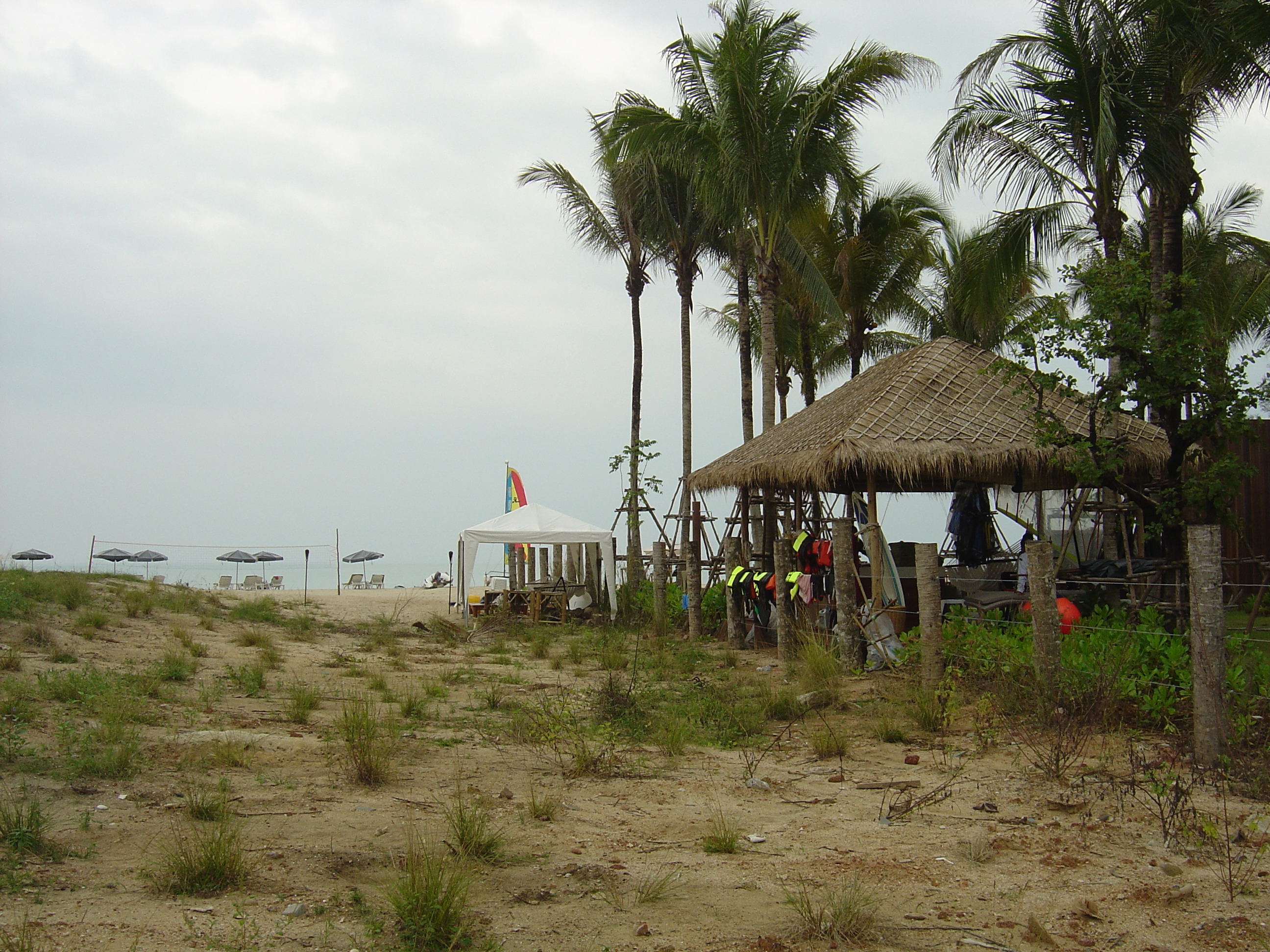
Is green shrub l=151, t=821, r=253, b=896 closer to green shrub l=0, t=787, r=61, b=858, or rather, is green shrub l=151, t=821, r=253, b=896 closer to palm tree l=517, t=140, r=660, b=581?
green shrub l=0, t=787, r=61, b=858

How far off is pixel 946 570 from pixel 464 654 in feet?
22.7

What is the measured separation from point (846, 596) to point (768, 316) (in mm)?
6929

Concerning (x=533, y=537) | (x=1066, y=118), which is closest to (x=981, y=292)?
(x=1066, y=118)

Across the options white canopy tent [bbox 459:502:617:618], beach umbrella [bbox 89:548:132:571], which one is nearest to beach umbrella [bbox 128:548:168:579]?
beach umbrella [bbox 89:548:132:571]

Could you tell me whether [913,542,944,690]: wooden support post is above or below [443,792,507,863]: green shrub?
above

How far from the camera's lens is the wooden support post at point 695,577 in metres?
15.7

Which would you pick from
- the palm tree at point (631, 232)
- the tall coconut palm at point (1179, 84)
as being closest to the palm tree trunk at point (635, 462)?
the palm tree at point (631, 232)

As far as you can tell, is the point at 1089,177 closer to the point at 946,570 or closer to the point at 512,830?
the point at 946,570

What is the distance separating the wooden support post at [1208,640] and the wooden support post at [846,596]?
4388mm

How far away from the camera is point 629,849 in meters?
4.96

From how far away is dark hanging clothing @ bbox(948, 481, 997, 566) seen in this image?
43.4ft

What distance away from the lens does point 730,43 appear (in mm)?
14141

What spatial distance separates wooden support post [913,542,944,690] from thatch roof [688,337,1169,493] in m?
1.66

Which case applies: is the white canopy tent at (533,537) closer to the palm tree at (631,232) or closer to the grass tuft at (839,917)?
the palm tree at (631,232)
